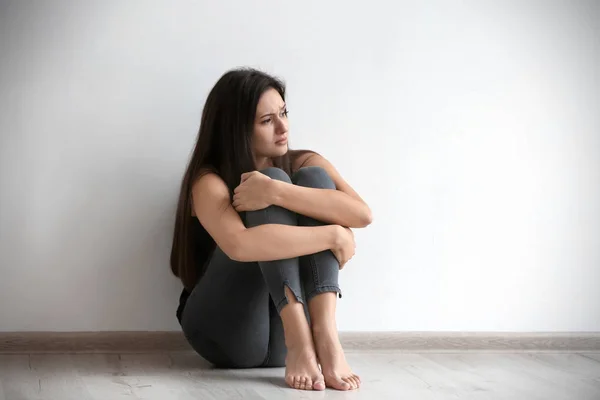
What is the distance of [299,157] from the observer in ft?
8.38

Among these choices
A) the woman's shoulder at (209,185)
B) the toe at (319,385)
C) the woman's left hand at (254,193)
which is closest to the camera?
the toe at (319,385)

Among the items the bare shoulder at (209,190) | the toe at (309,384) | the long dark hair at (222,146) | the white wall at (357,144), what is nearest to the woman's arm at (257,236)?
the bare shoulder at (209,190)

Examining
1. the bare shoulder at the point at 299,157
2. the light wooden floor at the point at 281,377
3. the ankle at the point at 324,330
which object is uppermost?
the bare shoulder at the point at 299,157

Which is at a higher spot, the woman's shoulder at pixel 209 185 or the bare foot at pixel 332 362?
the woman's shoulder at pixel 209 185

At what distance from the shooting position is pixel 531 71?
289 centimetres

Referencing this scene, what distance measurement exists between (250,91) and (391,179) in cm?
70

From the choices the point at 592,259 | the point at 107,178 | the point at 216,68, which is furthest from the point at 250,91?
the point at 592,259

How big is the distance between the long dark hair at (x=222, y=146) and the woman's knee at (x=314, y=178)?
0.52ft

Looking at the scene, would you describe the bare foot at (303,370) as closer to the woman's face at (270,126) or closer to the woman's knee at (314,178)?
the woman's knee at (314,178)

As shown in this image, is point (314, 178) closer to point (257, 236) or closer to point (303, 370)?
point (257, 236)

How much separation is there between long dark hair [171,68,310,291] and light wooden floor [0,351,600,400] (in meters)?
0.33

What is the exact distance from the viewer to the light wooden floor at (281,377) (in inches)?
80.4

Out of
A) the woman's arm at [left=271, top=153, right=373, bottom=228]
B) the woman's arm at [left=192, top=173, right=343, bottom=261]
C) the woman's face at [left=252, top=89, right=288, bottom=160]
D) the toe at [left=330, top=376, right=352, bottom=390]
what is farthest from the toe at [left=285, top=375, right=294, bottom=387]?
the woman's face at [left=252, top=89, right=288, bottom=160]

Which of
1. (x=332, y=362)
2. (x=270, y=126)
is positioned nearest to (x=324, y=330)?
(x=332, y=362)
